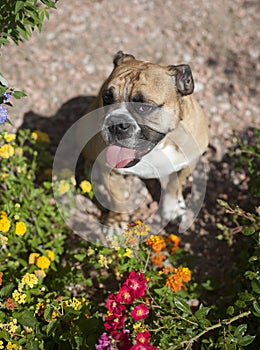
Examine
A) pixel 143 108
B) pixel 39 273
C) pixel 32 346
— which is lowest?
pixel 32 346

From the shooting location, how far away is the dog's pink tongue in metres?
3.00

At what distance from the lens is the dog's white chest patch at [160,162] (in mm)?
3182

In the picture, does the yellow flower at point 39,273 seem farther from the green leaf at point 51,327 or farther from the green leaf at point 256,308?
the green leaf at point 256,308

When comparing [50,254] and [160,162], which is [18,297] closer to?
[50,254]

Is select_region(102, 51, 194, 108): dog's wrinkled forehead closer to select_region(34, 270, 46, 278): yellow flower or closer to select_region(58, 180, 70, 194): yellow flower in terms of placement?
select_region(58, 180, 70, 194): yellow flower

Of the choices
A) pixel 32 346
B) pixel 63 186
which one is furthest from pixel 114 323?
pixel 63 186

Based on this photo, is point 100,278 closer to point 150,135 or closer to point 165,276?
point 165,276

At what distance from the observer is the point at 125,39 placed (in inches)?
185

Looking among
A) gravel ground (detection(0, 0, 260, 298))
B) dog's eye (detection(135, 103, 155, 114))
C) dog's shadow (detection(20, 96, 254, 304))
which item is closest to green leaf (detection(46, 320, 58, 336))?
dog's shadow (detection(20, 96, 254, 304))

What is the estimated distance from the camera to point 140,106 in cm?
287

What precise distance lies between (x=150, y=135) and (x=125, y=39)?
2078 mm

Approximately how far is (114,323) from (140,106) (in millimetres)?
1354

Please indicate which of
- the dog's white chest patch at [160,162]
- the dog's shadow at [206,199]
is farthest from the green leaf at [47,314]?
the dog's white chest patch at [160,162]

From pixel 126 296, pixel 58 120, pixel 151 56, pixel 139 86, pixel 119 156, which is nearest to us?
pixel 126 296
